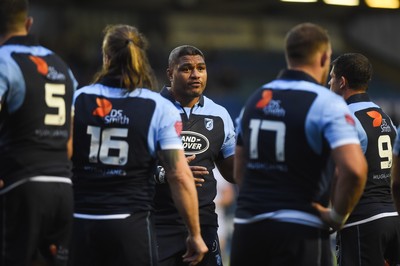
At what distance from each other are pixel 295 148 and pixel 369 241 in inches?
83.1

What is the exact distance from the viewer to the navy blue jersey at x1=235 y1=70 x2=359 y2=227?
5562mm

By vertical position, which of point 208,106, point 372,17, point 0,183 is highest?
point 372,17

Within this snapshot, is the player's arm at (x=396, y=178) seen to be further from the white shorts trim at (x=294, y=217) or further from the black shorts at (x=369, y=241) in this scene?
the white shorts trim at (x=294, y=217)

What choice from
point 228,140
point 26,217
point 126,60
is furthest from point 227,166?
point 26,217

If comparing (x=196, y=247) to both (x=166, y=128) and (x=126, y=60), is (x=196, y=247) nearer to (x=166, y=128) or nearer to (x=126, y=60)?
(x=166, y=128)

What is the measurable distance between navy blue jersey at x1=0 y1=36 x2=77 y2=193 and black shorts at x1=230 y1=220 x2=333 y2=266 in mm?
1259

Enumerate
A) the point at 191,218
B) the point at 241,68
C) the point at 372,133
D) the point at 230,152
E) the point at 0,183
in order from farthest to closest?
the point at 241,68 → the point at 230,152 → the point at 372,133 → the point at 191,218 → the point at 0,183

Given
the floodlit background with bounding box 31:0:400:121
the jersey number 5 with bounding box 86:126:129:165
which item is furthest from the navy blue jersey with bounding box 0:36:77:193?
the floodlit background with bounding box 31:0:400:121

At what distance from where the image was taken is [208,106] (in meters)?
7.90

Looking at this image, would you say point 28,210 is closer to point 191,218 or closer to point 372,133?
point 191,218

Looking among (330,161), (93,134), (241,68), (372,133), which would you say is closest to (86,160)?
(93,134)

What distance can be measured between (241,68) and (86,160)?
63.6 feet

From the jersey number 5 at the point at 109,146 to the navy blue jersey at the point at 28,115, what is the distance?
410 millimetres

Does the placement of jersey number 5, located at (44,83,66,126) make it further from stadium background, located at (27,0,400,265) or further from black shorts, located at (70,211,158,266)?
stadium background, located at (27,0,400,265)
